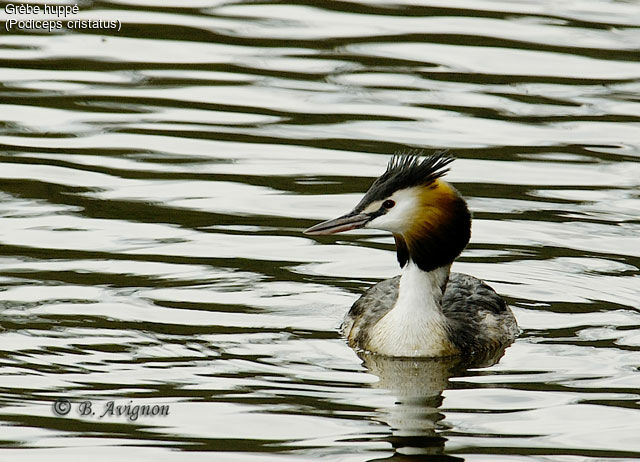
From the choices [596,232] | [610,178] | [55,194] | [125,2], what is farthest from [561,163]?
[125,2]

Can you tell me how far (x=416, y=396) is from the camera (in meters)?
8.92

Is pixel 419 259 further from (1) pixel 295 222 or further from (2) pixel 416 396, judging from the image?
(1) pixel 295 222

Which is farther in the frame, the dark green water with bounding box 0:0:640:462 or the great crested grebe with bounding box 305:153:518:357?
the great crested grebe with bounding box 305:153:518:357

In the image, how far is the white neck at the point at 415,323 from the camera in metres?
9.78

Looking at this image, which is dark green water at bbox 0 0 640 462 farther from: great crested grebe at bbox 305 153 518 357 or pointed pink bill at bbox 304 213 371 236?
pointed pink bill at bbox 304 213 371 236

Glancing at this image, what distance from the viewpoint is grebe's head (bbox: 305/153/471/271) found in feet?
31.8

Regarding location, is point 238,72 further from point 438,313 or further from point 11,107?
point 438,313

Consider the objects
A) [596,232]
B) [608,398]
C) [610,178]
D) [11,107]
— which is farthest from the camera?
[11,107]

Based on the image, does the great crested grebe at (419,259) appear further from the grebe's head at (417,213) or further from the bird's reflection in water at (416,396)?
the bird's reflection in water at (416,396)

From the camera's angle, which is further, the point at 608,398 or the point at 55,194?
the point at 55,194

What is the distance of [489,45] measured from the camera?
15.5 m

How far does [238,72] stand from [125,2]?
2.08 metres

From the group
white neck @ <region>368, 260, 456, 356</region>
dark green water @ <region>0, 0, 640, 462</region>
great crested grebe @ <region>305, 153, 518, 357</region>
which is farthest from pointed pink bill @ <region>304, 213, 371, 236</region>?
dark green water @ <region>0, 0, 640, 462</region>

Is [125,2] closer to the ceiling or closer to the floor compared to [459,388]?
closer to the ceiling
